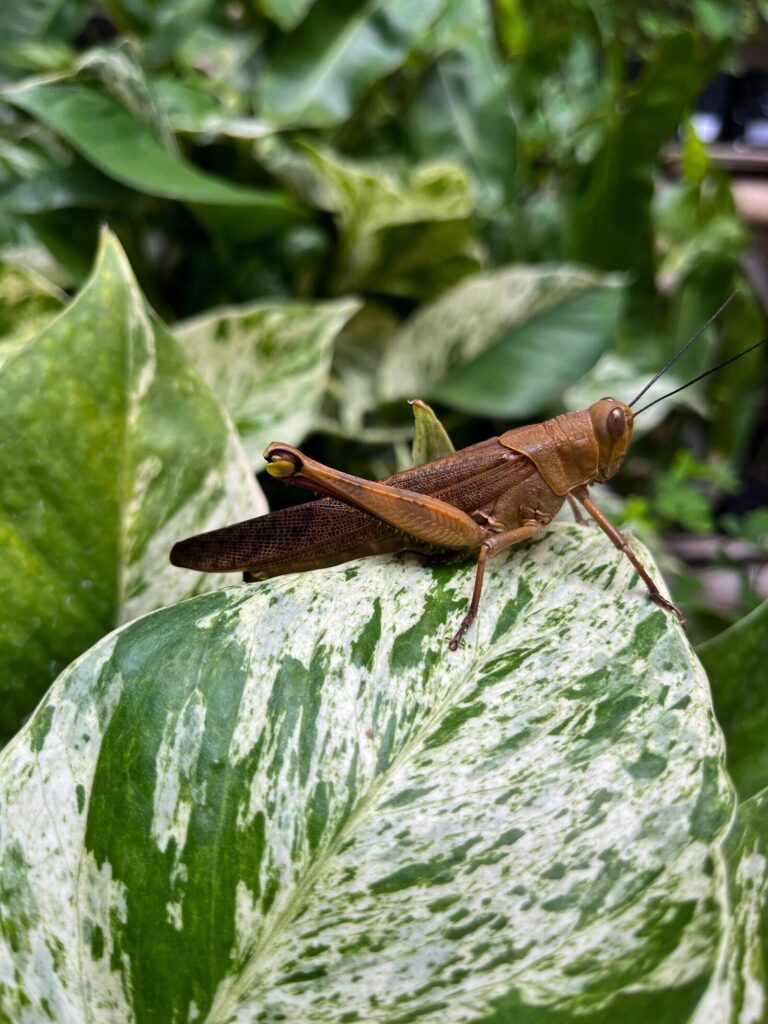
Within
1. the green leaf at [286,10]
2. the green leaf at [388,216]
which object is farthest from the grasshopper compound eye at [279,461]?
the green leaf at [286,10]

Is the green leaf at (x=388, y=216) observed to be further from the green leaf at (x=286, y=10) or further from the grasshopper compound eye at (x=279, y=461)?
the grasshopper compound eye at (x=279, y=461)

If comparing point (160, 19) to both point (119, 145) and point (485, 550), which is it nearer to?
point (119, 145)

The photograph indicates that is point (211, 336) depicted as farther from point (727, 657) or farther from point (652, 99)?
point (652, 99)

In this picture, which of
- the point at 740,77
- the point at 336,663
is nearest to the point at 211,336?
the point at 336,663

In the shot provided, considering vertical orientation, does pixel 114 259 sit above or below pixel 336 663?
above

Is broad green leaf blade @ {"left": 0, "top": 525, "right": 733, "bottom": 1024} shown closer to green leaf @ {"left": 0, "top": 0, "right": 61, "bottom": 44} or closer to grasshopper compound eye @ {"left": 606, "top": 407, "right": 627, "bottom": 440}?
grasshopper compound eye @ {"left": 606, "top": 407, "right": 627, "bottom": 440}

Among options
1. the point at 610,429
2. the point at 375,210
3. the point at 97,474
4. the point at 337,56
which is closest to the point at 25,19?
the point at 337,56
